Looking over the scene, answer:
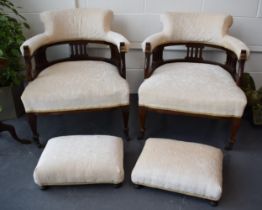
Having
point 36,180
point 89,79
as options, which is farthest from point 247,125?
point 36,180

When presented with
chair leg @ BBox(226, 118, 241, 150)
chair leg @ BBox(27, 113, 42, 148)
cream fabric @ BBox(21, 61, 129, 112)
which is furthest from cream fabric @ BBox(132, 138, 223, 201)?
chair leg @ BBox(27, 113, 42, 148)

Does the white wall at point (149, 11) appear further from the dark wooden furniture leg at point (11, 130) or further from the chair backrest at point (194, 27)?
the dark wooden furniture leg at point (11, 130)

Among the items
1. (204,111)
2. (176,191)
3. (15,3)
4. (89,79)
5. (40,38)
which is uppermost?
(15,3)

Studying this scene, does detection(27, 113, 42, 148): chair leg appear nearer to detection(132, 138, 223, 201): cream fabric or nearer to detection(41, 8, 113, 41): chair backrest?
detection(41, 8, 113, 41): chair backrest

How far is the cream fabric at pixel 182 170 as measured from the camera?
4.87 feet

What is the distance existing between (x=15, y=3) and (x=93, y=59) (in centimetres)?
75

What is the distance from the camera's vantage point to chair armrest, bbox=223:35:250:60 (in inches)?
69.4

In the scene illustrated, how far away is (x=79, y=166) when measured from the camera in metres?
1.55

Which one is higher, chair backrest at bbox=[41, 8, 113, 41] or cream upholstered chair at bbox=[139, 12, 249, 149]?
chair backrest at bbox=[41, 8, 113, 41]

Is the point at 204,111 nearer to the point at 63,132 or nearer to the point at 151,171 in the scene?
the point at 151,171

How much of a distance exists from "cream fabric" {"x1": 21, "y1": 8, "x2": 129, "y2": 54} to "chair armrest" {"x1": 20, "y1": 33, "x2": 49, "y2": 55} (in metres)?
0.04

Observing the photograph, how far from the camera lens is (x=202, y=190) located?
4.86 ft

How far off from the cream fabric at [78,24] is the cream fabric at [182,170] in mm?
889

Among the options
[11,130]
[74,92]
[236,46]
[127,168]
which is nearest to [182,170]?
[127,168]
